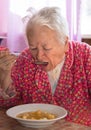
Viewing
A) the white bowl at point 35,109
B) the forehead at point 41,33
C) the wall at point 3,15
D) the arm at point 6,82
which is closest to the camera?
the white bowl at point 35,109

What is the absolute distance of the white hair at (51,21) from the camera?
1.15 meters

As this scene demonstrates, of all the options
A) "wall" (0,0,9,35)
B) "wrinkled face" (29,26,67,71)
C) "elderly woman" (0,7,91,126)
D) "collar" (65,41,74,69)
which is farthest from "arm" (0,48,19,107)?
"wall" (0,0,9,35)

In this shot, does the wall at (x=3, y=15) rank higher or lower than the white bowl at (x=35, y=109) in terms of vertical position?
higher

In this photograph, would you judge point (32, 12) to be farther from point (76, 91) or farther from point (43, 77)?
point (76, 91)

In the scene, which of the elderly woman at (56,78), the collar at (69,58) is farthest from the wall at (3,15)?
the collar at (69,58)

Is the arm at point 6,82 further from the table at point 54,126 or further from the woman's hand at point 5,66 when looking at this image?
the table at point 54,126

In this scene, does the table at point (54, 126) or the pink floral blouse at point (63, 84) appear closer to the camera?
the table at point (54, 126)

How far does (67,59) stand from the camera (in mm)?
1315

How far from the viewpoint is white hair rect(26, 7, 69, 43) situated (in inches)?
45.2

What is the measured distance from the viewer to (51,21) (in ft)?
3.78

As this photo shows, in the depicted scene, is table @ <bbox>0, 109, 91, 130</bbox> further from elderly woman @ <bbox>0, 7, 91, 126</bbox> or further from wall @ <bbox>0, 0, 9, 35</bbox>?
wall @ <bbox>0, 0, 9, 35</bbox>

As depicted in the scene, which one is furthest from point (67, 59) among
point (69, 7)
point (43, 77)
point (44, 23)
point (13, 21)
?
point (13, 21)

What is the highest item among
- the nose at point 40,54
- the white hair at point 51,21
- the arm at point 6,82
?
the white hair at point 51,21

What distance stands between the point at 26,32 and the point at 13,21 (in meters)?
1.32
